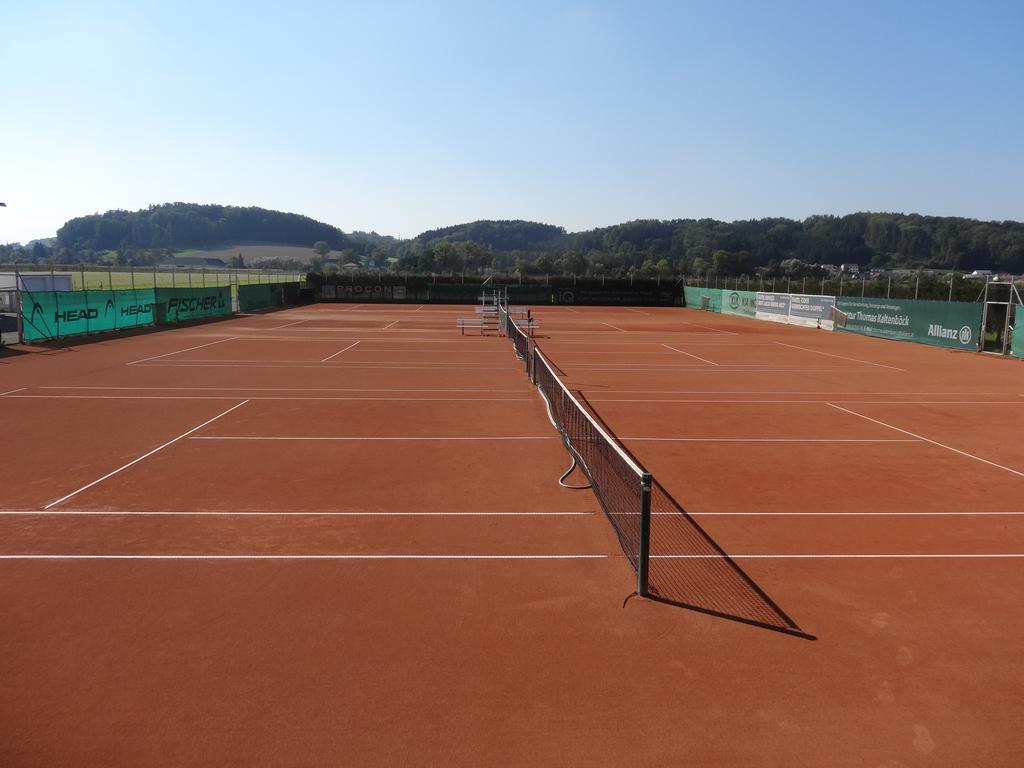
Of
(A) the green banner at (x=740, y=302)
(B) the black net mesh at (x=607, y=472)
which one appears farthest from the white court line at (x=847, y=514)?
(A) the green banner at (x=740, y=302)

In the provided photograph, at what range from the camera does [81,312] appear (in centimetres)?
3244

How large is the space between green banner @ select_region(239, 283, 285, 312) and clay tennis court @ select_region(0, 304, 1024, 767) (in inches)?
1512

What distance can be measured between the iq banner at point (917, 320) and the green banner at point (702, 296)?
2087 centimetres

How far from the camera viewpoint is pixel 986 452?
13.2m

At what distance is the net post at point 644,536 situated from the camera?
22.7ft

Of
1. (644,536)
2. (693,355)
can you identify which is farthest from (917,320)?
(644,536)

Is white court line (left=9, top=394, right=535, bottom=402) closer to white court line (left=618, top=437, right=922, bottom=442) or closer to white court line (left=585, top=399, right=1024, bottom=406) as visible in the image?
white court line (left=585, top=399, right=1024, bottom=406)

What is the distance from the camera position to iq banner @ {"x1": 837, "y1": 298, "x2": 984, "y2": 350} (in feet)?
104

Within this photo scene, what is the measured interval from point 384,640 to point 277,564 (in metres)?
2.24

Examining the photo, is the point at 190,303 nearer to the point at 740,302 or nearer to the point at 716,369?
the point at 716,369

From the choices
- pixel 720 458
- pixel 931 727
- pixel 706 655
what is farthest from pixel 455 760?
pixel 720 458

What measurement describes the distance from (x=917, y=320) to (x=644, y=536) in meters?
34.2

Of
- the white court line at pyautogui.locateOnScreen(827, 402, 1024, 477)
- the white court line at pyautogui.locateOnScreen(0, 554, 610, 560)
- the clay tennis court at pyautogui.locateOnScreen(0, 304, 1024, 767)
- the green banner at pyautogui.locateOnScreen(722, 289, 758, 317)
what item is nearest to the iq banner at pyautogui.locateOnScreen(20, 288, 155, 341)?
the clay tennis court at pyautogui.locateOnScreen(0, 304, 1024, 767)

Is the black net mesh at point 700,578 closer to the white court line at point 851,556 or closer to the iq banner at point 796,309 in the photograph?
the white court line at point 851,556
